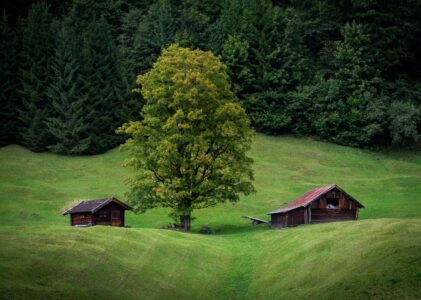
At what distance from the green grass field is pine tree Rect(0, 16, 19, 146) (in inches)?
777

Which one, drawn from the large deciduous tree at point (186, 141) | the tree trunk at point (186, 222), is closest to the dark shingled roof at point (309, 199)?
the large deciduous tree at point (186, 141)

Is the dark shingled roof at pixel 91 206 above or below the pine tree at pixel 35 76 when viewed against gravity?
below

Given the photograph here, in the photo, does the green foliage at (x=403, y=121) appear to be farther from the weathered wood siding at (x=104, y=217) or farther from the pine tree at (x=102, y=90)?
the weathered wood siding at (x=104, y=217)

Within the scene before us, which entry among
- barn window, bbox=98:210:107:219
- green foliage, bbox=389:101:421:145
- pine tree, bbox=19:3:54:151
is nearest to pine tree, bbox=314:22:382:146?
green foliage, bbox=389:101:421:145

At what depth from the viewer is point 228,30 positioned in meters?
114

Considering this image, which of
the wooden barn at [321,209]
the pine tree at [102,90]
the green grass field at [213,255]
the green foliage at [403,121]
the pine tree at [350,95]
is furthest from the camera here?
the pine tree at [350,95]

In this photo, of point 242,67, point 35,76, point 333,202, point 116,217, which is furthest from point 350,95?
point 116,217

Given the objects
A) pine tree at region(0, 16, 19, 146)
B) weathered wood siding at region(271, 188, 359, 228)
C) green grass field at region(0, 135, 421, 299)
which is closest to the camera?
green grass field at region(0, 135, 421, 299)

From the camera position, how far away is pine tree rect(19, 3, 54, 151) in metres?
100

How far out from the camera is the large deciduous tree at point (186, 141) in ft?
217

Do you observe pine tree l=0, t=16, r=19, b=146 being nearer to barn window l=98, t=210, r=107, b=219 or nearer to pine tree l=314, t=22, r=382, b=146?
barn window l=98, t=210, r=107, b=219

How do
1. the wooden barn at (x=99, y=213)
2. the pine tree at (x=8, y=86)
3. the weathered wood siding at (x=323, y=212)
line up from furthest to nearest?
the pine tree at (x=8, y=86) → the weathered wood siding at (x=323, y=212) → the wooden barn at (x=99, y=213)

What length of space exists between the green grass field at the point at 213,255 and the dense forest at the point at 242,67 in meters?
19.8

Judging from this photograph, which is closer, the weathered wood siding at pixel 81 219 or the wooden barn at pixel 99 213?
the wooden barn at pixel 99 213
